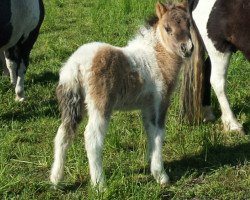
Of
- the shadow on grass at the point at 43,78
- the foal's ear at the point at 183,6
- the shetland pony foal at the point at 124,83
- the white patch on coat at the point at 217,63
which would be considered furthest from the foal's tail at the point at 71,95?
the shadow on grass at the point at 43,78

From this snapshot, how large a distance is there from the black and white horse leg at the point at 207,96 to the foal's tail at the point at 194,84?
0.13 m

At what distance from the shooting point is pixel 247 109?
5.40 metres

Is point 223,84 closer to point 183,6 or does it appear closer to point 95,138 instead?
point 183,6

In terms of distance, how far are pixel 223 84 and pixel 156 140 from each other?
4.70 ft

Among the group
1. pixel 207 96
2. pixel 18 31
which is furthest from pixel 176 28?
pixel 18 31

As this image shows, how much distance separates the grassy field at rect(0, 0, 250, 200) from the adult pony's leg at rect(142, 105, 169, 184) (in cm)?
9

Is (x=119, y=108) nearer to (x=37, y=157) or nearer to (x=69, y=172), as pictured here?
(x=69, y=172)

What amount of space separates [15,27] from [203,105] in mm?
2154

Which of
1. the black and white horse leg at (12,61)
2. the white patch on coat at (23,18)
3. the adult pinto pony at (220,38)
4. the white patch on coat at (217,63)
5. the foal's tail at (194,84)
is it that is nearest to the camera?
the adult pinto pony at (220,38)

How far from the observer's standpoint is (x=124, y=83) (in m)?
3.61

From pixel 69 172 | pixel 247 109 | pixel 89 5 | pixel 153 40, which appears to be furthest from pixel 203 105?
pixel 89 5

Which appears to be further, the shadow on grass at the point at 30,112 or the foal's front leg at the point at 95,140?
Result: the shadow on grass at the point at 30,112

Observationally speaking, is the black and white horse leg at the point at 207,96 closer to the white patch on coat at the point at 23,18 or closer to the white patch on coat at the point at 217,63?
the white patch on coat at the point at 217,63

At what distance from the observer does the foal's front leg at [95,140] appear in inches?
137
